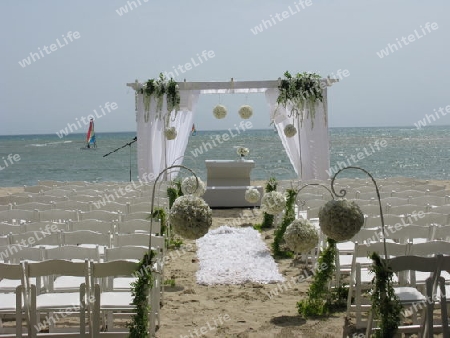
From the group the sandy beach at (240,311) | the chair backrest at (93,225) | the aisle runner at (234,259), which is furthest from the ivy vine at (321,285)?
the chair backrest at (93,225)

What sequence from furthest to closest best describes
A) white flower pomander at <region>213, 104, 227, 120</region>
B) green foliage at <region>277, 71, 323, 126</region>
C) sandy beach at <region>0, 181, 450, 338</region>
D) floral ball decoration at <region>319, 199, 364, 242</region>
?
white flower pomander at <region>213, 104, 227, 120</region> → green foliage at <region>277, 71, 323, 126</region> → sandy beach at <region>0, 181, 450, 338</region> → floral ball decoration at <region>319, 199, 364, 242</region>

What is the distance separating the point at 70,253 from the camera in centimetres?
475

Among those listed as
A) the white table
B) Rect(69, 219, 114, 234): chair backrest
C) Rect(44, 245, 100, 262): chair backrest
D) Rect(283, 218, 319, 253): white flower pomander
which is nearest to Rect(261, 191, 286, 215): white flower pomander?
Rect(69, 219, 114, 234): chair backrest

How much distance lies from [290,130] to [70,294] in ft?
26.6

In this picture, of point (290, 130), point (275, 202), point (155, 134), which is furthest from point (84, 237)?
point (155, 134)

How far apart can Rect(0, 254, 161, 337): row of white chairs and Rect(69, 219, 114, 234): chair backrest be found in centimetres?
84

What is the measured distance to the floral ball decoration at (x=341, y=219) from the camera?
3.91 metres

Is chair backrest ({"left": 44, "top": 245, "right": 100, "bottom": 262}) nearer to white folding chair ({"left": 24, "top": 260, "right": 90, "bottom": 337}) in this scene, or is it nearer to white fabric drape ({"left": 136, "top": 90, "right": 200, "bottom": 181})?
white folding chair ({"left": 24, "top": 260, "right": 90, "bottom": 337})

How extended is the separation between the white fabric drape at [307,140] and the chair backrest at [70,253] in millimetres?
8144

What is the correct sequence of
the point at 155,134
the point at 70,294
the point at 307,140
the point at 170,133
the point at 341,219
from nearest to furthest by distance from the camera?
the point at 341,219
the point at 70,294
the point at 170,133
the point at 307,140
the point at 155,134

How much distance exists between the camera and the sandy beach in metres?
5.04

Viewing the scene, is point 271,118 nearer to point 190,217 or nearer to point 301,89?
point 301,89

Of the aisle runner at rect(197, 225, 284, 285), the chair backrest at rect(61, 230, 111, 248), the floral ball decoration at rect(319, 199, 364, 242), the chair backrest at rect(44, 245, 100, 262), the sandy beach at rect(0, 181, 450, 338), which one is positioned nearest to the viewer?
the floral ball decoration at rect(319, 199, 364, 242)

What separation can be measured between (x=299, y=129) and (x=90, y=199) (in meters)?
5.61
